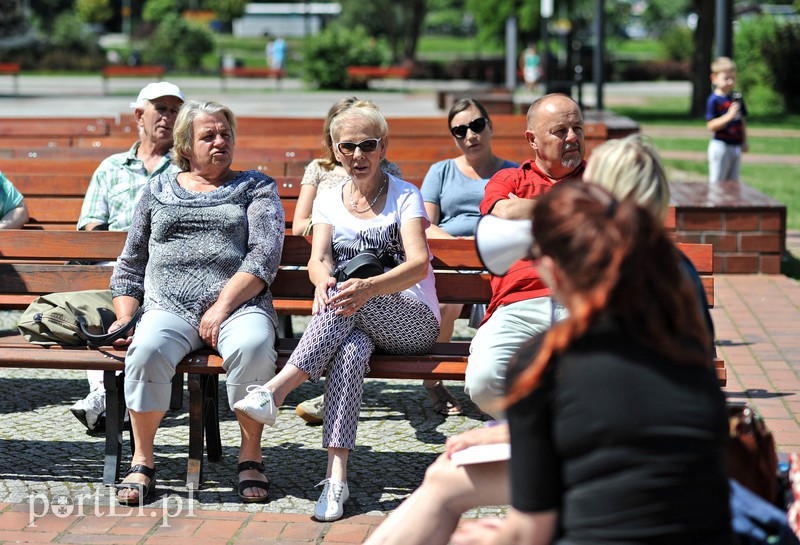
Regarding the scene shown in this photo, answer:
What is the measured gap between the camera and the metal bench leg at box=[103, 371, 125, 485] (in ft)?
15.1

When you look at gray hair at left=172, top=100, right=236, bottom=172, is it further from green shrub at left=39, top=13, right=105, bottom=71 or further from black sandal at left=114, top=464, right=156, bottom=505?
green shrub at left=39, top=13, right=105, bottom=71

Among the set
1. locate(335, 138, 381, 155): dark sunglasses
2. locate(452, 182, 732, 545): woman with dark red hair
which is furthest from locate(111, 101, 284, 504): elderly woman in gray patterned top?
locate(452, 182, 732, 545): woman with dark red hair

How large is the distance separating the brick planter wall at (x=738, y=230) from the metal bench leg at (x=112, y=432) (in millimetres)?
5308

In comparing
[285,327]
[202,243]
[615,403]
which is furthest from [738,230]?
[615,403]

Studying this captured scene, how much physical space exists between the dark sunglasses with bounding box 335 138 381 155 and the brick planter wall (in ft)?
15.5

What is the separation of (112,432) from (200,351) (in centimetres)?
47

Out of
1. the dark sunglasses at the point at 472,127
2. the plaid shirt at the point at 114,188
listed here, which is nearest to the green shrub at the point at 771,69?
the dark sunglasses at the point at 472,127

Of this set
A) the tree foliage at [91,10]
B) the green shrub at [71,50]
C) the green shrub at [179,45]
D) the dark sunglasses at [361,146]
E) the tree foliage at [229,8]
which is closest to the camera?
the dark sunglasses at [361,146]

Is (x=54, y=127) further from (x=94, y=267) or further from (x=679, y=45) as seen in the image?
(x=679, y=45)

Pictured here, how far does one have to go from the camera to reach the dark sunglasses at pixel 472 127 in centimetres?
590

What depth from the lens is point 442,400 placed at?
5680 mm

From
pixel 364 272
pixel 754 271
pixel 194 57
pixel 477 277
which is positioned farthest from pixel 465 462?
pixel 194 57

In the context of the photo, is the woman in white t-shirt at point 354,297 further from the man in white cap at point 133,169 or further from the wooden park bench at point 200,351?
the man in white cap at point 133,169

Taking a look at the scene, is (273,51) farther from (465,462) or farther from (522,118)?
(465,462)
